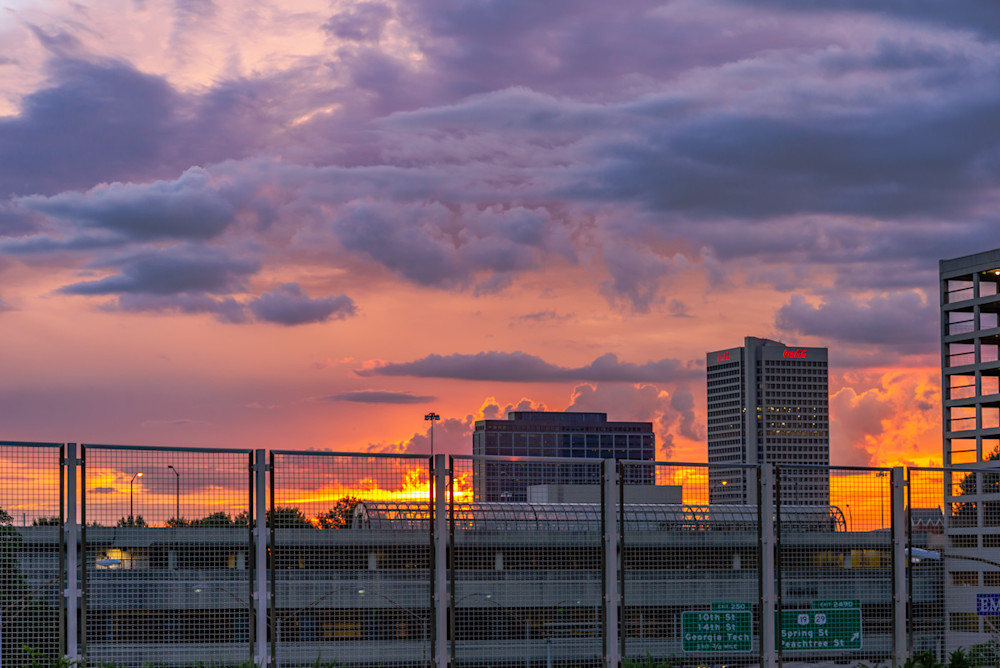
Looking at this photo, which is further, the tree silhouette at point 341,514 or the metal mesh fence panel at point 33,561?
the tree silhouette at point 341,514

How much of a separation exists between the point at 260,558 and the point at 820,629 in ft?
38.3

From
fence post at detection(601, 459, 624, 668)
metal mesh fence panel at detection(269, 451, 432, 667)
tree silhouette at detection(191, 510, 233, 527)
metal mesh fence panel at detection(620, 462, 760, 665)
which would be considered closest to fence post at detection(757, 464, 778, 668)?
metal mesh fence panel at detection(620, 462, 760, 665)

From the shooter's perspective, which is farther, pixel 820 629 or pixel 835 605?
pixel 835 605

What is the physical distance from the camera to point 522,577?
22.6 meters

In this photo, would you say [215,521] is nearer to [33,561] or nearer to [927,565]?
[33,561]

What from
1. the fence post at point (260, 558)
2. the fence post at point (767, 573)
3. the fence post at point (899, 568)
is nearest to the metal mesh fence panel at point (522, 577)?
the fence post at point (260, 558)

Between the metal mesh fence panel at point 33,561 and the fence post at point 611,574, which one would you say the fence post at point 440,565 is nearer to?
the fence post at point 611,574

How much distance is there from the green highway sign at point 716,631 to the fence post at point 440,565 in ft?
16.2

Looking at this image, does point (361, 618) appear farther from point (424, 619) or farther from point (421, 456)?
point (421, 456)

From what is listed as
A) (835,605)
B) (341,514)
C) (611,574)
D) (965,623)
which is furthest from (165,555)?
(965,623)

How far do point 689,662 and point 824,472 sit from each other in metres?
5.26

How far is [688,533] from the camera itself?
24.2 metres

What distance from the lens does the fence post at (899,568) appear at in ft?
83.8

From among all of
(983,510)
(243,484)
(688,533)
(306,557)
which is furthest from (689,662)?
(243,484)
